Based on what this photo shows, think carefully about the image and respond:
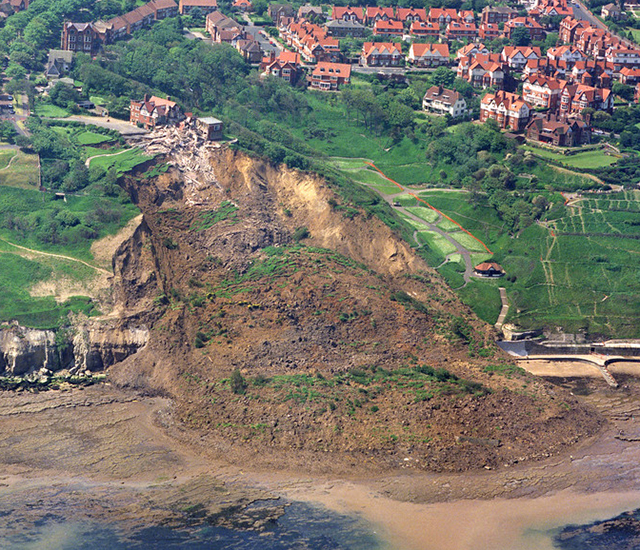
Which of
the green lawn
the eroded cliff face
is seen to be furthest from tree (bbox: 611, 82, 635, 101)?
the eroded cliff face

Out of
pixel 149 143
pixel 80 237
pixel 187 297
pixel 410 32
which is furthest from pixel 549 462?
pixel 410 32

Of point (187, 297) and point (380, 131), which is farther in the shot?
point (380, 131)

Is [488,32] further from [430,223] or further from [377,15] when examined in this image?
[430,223]

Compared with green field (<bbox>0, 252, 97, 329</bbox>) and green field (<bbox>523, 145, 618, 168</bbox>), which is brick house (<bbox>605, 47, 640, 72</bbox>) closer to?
green field (<bbox>523, 145, 618, 168</bbox>)

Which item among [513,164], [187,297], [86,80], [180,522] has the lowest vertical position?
[180,522]

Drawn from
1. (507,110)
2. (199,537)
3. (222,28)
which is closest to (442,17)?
(222,28)

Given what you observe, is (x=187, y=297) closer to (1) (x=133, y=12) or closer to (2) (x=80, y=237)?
(2) (x=80, y=237)
